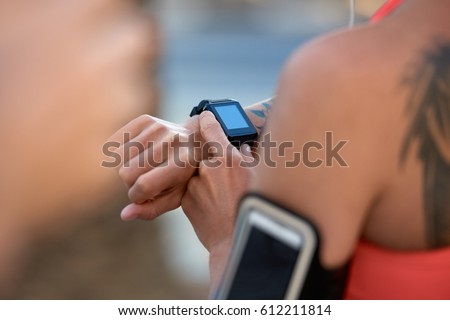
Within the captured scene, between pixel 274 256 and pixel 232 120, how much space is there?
0.37m

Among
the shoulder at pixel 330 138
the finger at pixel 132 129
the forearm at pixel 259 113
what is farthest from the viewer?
the forearm at pixel 259 113

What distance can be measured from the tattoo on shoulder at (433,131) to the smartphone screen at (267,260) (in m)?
0.16

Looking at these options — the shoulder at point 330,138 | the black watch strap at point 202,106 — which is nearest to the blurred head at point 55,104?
the shoulder at point 330,138

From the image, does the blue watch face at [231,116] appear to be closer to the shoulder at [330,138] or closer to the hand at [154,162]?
the hand at [154,162]

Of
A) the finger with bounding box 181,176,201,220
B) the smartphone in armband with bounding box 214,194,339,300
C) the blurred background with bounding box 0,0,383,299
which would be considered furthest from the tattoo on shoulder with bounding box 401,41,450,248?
the finger with bounding box 181,176,201,220

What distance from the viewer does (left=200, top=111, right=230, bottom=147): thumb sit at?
3.59ft

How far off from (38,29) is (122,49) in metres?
0.07

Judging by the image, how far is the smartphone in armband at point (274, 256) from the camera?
A: 0.80 meters

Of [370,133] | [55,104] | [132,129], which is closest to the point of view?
[55,104]

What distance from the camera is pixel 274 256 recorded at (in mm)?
Result: 819

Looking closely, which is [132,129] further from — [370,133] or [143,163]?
[370,133]

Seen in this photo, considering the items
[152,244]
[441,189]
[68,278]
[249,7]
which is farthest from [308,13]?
[441,189]

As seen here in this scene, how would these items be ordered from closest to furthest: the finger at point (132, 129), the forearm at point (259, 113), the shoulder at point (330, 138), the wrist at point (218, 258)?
the shoulder at point (330, 138)
the wrist at point (218, 258)
the finger at point (132, 129)
the forearm at point (259, 113)

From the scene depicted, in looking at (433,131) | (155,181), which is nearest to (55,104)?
(433,131)
